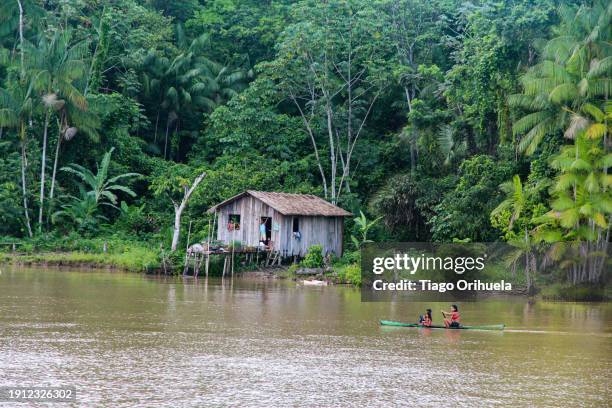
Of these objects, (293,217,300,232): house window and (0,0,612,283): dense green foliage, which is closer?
(0,0,612,283): dense green foliage

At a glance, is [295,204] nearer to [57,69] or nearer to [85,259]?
[85,259]

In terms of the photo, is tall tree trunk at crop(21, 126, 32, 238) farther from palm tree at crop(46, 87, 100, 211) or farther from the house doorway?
the house doorway

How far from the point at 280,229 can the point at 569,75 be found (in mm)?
11687

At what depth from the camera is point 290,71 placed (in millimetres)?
39531

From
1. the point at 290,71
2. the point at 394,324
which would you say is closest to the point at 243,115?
the point at 290,71

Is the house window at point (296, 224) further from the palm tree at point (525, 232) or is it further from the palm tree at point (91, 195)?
the palm tree at point (91, 195)

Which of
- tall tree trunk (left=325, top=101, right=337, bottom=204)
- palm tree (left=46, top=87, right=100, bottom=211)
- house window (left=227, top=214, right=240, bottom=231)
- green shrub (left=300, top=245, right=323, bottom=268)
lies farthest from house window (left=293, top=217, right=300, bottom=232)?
palm tree (left=46, top=87, right=100, bottom=211)

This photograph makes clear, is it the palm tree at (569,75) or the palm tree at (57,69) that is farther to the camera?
the palm tree at (57,69)

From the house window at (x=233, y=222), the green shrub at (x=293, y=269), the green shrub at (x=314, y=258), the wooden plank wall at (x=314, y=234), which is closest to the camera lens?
the green shrub at (x=293, y=269)

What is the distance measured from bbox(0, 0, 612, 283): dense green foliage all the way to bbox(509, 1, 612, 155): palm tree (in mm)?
64

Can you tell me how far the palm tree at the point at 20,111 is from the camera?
3794 centimetres

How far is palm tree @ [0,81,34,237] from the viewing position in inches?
1494

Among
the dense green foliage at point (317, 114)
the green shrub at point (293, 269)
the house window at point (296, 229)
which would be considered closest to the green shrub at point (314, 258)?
the green shrub at point (293, 269)

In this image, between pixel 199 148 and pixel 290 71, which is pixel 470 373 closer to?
pixel 290 71
